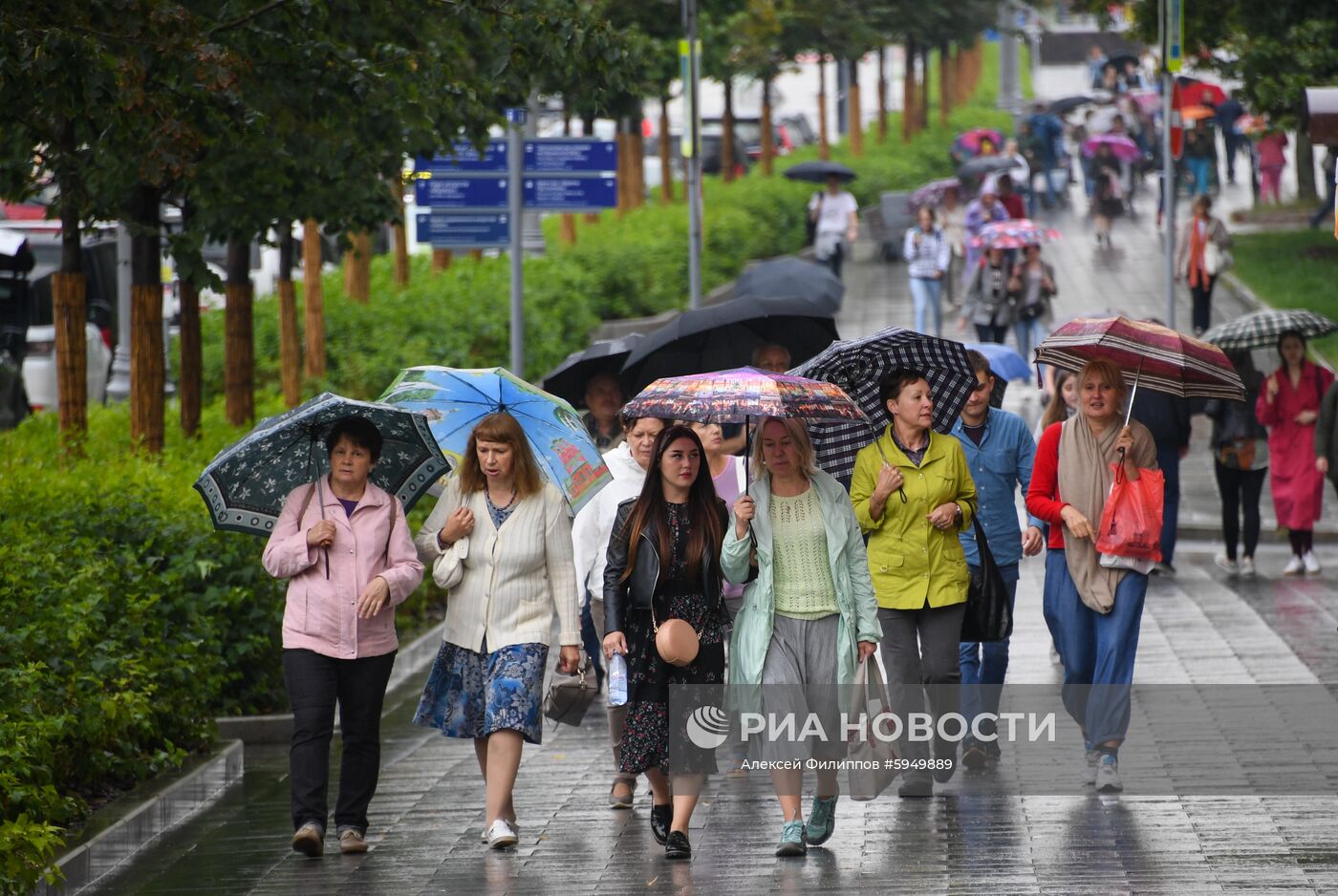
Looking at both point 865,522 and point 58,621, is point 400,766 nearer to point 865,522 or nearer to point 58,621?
point 58,621

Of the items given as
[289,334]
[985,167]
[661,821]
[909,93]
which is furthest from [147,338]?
[909,93]

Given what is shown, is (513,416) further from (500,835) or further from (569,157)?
(569,157)

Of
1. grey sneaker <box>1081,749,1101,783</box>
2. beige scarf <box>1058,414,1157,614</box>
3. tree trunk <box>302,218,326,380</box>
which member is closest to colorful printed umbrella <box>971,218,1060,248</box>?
tree trunk <box>302,218,326,380</box>

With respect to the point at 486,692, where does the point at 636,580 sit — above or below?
above

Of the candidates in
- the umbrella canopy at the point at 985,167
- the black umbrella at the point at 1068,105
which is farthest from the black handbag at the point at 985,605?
the black umbrella at the point at 1068,105

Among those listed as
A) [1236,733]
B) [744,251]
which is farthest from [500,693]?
[744,251]

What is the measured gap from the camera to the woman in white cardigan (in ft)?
26.8

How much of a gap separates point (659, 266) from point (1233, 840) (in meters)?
18.4

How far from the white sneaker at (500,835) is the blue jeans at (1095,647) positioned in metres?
2.46

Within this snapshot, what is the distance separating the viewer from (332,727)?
8211 millimetres

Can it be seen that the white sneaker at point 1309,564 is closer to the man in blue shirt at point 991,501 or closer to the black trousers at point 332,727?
the man in blue shirt at point 991,501

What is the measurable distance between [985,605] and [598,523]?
186 cm

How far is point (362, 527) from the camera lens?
8.24 metres

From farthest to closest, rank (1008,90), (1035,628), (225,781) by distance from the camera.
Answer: (1008,90) → (1035,628) → (225,781)
